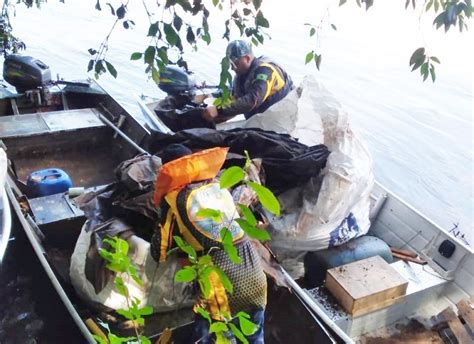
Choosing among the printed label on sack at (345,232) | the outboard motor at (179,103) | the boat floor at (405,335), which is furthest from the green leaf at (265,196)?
the outboard motor at (179,103)

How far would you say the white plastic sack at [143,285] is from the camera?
2.43 meters

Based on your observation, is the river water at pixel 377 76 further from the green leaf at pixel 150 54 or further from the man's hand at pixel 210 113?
the green leaf at pixel 150 54

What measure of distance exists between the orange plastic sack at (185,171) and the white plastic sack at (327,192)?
1.25 meters

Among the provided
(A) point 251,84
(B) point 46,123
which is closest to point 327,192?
(A) point 251,84

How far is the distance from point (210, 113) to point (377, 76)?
7279 mm

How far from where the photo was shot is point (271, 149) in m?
3.25

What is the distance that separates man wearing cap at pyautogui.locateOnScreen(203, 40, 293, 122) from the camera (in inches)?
161

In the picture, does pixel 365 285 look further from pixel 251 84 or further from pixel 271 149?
pixel 251 84

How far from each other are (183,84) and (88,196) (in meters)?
2.27

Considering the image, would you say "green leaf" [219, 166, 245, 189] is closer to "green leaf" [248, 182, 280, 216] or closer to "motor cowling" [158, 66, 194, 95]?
"green leaf" [248, 182, 280, 216]

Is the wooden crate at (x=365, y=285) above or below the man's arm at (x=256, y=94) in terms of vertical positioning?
below

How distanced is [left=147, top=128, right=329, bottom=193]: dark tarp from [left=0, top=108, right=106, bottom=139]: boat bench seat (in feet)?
5.19

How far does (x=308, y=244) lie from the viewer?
10.8 ft

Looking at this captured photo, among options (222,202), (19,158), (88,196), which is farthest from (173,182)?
(19,158)
